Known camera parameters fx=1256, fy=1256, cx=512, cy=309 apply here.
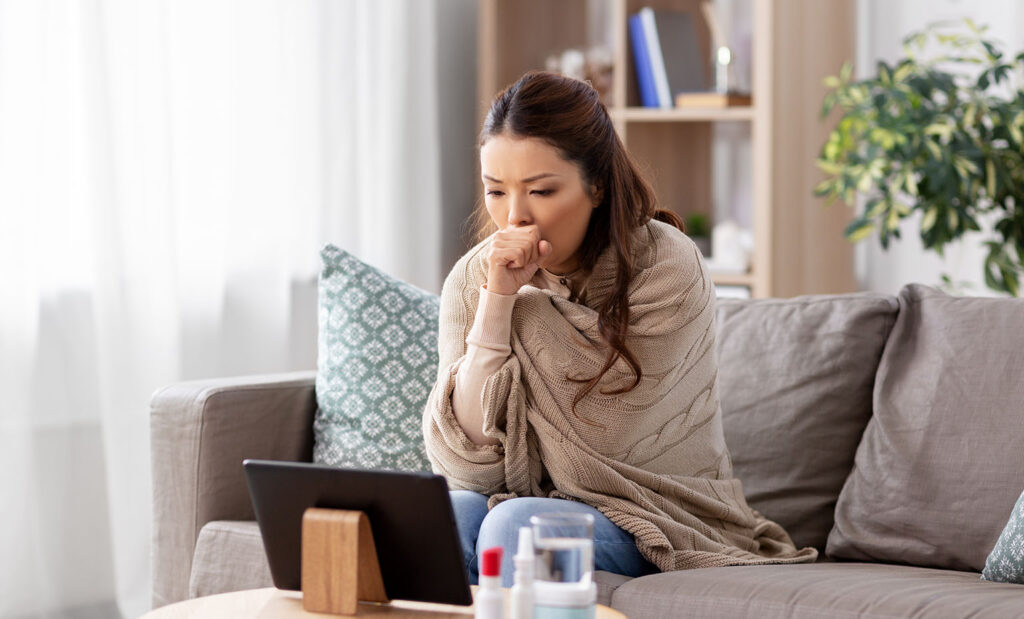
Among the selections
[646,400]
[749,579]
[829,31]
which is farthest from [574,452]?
[829,31]

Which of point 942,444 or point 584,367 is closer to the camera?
point 584,367

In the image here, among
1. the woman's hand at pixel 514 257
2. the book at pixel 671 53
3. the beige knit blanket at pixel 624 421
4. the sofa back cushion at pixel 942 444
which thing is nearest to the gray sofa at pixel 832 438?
the sofa back cushion at pixel 942 444

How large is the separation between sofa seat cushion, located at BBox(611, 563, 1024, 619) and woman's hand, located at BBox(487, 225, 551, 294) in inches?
17.9

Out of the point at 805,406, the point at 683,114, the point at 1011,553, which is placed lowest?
the point at 1011,553

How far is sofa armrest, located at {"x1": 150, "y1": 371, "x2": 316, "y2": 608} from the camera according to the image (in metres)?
2.10

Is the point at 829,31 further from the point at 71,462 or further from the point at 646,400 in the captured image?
the point at 71,462

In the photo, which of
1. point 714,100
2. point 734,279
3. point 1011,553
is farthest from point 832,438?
point 714,100

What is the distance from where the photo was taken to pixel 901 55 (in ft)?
11.0

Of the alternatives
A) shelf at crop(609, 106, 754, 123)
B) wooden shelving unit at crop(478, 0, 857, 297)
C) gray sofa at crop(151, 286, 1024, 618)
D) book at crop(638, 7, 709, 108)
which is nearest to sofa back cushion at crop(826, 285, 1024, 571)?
gray sofa at crop(151, 286, 1024, 618)

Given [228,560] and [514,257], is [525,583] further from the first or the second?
[228,560]

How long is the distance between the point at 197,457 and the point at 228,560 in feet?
0.61

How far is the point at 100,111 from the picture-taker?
2637mm

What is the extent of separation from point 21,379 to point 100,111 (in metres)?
0.58

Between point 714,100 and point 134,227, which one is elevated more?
point 714,100
